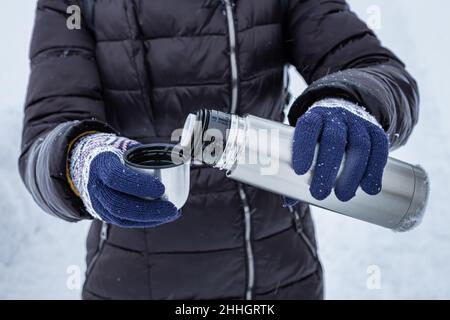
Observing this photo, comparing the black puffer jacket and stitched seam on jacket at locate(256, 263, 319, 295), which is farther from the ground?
the black puffer jacket

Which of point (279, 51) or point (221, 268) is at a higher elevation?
point (279, 51)

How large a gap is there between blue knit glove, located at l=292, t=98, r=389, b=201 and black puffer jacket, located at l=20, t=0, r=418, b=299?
165mm

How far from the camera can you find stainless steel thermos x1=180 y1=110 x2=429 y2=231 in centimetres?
84

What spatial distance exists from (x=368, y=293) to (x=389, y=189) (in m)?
1.63

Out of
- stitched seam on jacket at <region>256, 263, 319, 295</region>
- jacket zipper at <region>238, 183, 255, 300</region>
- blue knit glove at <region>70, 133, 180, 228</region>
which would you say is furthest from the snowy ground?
blue knit glove at <region>70, 133, 180, 228</region>

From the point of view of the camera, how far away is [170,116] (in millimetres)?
1220

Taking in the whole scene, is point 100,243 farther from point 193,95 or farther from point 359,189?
point 359,189

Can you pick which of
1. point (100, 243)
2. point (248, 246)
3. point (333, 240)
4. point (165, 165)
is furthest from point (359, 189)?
point (333, 240)

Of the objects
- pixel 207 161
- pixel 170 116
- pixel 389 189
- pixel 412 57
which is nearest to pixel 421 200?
pixel 389 189

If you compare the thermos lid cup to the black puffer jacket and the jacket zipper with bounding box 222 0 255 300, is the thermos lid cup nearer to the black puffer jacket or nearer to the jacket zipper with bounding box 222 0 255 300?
the black puffer jacket

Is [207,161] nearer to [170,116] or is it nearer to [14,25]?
[170,116]

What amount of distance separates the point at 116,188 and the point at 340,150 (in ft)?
1.19

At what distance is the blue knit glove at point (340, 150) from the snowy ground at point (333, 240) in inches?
67.5

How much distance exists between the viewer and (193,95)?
121 cm
